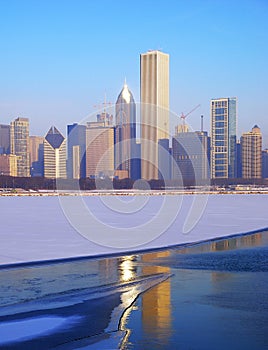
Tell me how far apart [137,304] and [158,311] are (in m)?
0.79

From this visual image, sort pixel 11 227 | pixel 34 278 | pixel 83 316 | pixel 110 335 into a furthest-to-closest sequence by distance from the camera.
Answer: pixel 11 227
pixel 34 278
pixel 83 316
pixel 110 335

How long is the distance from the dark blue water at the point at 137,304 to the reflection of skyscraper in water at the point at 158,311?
0.02m

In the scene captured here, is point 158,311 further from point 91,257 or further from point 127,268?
point 91,257

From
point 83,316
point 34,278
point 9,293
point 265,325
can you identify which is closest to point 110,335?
point 83,316

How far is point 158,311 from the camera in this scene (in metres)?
9.88

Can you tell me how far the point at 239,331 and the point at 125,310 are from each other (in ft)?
8.04

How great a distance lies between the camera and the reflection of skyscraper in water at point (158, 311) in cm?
842

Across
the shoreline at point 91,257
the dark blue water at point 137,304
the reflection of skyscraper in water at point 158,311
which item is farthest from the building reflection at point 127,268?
the reflection of skyscraper in water at point 158,311

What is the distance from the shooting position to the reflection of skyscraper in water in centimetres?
842

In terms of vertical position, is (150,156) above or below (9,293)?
above

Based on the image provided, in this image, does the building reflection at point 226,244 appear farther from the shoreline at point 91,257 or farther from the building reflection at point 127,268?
the building reflection at point 127,268

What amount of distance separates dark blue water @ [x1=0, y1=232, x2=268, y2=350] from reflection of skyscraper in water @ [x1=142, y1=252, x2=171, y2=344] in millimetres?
17

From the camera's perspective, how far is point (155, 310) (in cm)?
997

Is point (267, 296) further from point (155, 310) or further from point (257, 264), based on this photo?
point (257, 264)
